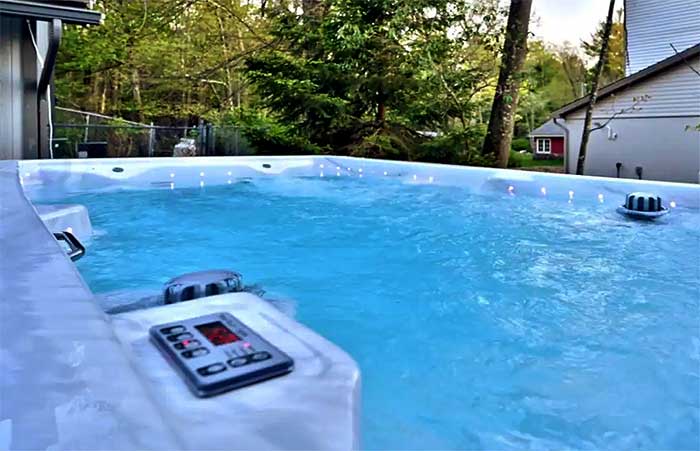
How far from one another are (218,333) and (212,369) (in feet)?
0.48

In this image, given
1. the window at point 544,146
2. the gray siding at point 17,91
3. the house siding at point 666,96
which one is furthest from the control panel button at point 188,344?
the window at point 544,146

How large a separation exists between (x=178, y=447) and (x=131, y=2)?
1444 centimetres

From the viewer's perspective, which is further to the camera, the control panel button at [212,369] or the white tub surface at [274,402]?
the control panel button at [212,369]

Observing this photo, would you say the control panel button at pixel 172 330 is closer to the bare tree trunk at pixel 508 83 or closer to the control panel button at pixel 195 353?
the control panel button at pixel 195 353

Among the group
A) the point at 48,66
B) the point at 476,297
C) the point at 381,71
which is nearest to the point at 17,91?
the point at 48,66

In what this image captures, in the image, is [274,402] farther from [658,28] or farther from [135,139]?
[658,28]

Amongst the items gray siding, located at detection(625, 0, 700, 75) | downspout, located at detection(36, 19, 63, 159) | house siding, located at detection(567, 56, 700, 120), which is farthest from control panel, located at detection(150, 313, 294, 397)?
gray siding, located at detection(625, 0, 700, 75)

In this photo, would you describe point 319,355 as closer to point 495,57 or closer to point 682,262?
point 682,262

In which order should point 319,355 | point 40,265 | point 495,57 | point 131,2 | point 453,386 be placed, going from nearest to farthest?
point 319,355 → point 40,265 → point 453,386 → point 495,57 → point 131,2

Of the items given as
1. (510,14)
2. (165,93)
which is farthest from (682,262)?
(165,93)

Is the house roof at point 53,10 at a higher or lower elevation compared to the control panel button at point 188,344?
higher

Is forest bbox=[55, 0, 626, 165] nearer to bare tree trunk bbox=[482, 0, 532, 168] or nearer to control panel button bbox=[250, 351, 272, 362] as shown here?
bare tree trunk bbox=[482, 0, 532, 168]

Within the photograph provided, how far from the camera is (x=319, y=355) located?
110cm

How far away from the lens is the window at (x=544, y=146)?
20.7 metres
